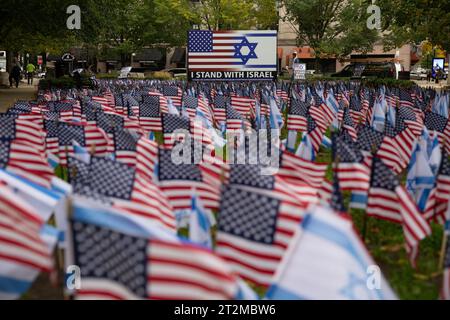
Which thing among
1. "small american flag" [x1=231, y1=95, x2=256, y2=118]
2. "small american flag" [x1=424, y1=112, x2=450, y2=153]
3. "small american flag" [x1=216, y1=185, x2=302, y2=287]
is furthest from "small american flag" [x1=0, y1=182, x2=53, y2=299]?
"small american flag" [x1=231, y1=95, x2=256, y2=118]

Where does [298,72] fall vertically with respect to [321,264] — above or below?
above

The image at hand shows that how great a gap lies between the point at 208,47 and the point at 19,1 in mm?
11035

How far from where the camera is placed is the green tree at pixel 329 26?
57.2 metres

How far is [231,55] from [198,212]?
21.4 metres

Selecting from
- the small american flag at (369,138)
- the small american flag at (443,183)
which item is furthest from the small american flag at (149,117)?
the small american flag at (443,183)

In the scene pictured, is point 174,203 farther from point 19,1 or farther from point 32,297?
point 19,1

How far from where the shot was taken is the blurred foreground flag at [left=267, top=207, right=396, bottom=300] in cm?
499

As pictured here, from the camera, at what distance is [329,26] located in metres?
60.4

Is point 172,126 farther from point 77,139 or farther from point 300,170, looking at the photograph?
point 300,170

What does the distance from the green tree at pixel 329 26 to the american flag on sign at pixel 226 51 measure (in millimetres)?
29263

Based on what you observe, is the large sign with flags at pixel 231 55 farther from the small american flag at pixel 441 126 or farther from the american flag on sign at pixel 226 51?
the small american flag at pixel 441 126

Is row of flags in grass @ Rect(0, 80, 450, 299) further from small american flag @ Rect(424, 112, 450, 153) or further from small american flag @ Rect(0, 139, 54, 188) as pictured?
small american flag @ Rect(424, 112, 450, 153)

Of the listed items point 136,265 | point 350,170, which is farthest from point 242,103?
point 136,265
